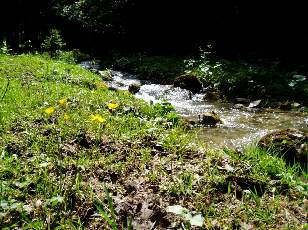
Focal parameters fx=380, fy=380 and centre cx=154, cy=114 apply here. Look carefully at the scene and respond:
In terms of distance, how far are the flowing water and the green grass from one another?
4.35 ft


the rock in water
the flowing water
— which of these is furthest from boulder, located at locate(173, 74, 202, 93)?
the rock in water

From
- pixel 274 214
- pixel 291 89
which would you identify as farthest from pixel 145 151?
pixel 291 89

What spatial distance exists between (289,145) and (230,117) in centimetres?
340

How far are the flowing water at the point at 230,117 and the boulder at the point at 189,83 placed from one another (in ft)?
0.61

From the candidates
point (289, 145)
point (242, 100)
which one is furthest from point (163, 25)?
point (289, 145)

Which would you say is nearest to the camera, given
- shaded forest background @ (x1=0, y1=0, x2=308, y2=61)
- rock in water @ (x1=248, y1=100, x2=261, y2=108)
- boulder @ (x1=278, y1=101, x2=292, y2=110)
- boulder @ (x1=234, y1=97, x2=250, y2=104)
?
boulder @ (x1=278, y1=101, x2=292, y2=110)

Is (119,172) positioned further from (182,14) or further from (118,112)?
(182,14)

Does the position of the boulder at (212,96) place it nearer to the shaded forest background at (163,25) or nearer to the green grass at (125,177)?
the shaded forest background at (163,25)

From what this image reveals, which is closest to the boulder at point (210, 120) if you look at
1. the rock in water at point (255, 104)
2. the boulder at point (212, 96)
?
the rock in water at point (255, 104)

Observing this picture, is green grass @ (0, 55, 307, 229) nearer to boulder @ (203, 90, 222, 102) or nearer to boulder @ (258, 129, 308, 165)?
boulder @ (258, 129, 308, 165)

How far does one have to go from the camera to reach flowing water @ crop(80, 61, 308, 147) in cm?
687

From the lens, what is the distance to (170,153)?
483 centimetres

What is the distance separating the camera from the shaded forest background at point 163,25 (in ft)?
46.1

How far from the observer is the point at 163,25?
18.9m
